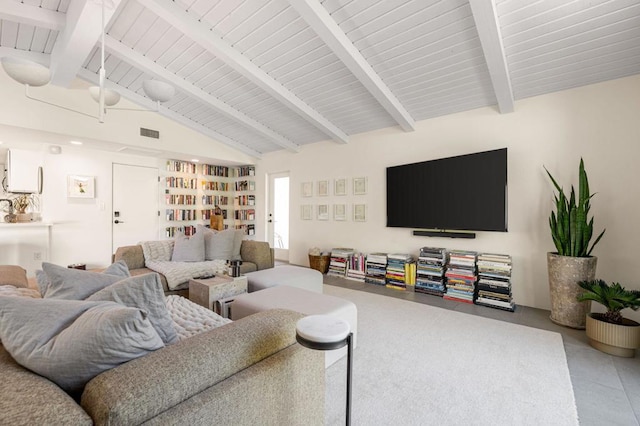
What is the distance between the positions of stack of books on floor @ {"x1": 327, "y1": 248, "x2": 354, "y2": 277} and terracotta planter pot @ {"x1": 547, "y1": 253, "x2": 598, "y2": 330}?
2673 millimetres

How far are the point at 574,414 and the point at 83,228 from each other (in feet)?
21.1

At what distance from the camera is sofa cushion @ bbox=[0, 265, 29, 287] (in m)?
2.21

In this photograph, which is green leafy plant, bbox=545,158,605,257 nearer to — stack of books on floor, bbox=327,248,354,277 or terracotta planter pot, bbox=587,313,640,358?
terracotta planter pot, bbox=587,313,640,358

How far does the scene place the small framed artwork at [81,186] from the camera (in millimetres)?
4762

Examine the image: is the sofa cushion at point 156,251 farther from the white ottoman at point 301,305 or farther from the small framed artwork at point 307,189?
the small framed artwork at point 307,189

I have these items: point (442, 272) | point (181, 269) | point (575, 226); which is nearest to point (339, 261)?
point (442, 272)

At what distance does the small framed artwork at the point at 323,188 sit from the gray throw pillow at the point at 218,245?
2.07 meters

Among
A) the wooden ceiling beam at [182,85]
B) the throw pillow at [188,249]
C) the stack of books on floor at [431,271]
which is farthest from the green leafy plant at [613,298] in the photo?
the wooden ceiling beam at [182,85]

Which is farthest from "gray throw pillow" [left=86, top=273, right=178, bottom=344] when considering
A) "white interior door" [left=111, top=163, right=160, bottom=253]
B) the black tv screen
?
"white interior door" [left=111, top=163, right=160, bottom=253]

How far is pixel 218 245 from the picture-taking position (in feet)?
12.5

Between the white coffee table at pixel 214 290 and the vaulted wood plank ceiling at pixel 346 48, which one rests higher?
the vaulted wood plank ceiling at pixel 346 48

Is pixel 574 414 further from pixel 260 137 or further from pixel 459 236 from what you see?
pixel 260 137

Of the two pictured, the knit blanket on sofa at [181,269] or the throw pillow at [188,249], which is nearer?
the knit blanket on sofa at [181,269]

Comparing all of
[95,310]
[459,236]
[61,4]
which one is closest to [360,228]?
[459,236]
